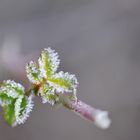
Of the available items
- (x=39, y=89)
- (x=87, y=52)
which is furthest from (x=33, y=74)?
(x=87, y=52)

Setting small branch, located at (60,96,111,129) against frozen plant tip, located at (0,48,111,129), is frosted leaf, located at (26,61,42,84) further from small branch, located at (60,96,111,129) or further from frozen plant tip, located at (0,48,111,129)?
small branch, located at (60,96,111,129)

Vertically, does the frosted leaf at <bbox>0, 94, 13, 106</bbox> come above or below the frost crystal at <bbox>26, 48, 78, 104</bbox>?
below

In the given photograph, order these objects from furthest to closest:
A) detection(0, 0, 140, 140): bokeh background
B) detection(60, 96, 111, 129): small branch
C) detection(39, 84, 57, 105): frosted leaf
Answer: detection(0, 0, 140, 140): bokeh background
detection(39, 84, 57, 105): frosted leaf
detection(60, 96, 111, 129): small branch

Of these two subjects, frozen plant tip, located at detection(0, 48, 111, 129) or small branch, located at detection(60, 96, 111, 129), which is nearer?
small branch, located at detection(60, 96, 111, 129)

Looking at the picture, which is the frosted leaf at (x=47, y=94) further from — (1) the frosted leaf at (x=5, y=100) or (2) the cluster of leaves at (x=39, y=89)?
(1) the frosted leaf at (x=5, y=100)

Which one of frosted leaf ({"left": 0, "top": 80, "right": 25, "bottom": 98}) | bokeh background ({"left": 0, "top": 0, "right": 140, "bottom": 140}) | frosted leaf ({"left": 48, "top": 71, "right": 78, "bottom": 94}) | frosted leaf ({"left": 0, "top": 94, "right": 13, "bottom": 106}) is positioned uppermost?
bokeh background ({"left": 0, "top": 0, "right": 140, "bottom": 140})

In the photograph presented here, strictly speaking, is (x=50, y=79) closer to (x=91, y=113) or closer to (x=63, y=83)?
(x=63, y=83)

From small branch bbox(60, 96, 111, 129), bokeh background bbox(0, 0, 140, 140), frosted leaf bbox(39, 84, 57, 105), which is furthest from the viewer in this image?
bokeh background bbox(0, 0, 140, 140)

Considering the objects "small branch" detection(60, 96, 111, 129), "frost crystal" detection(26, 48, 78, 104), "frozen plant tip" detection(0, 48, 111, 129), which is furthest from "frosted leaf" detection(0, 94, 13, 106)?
"small branch" detection(60, 96, 111, 129)
